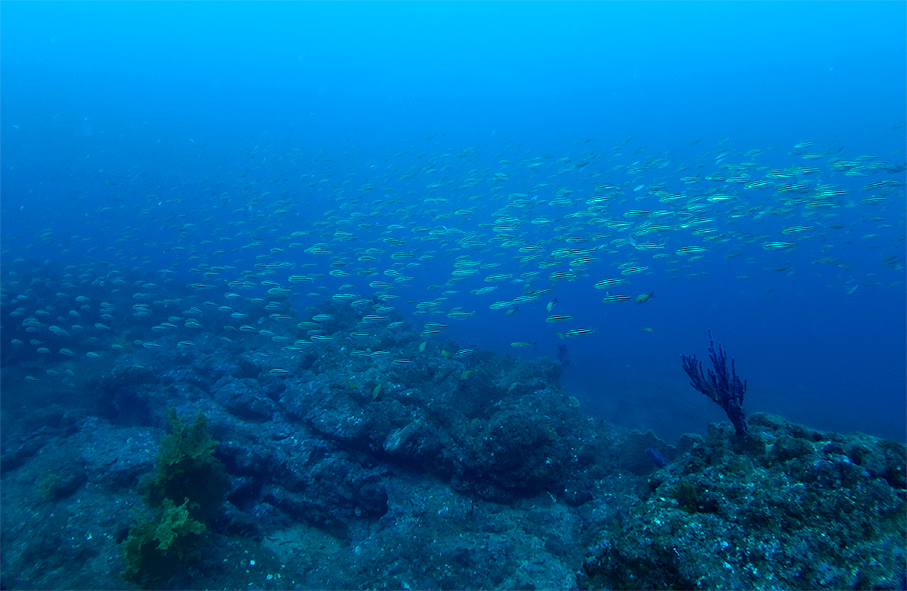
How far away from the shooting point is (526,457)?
22.6ft

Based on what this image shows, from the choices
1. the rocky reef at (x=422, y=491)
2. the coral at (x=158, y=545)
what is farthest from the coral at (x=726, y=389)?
the coral at (x=158, y=545)

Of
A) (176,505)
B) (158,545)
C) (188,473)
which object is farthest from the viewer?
(188,473)

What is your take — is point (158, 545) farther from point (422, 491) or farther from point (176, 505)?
point (422, 491)

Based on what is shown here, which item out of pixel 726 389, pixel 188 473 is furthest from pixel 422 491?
pixel 726 389

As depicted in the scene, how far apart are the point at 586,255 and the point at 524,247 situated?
3.18m

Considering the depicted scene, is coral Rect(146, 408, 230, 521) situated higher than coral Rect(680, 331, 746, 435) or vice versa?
coral Rect(680, 331, 746, 435)

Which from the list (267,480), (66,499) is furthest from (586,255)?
(66,499)

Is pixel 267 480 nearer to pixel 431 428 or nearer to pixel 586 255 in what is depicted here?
pixel 431 428

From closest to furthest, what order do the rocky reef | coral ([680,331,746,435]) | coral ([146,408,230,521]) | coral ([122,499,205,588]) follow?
1. the rocky reef
2. coral ([680,331,746,435])
3. coral ([122,499,205,588])
4. coral ([146,408,230,521])

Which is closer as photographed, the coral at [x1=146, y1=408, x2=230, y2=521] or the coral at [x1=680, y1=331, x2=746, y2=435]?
the coral at [x1=680, y1=331, x2=746, y2=435]

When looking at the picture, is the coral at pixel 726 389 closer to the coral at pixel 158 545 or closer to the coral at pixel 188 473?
the coral at pixel 158 545

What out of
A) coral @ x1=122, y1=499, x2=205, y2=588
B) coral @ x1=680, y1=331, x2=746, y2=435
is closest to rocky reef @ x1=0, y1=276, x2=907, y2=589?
coral @ x1=122, y1=499, x2=205, y2=588

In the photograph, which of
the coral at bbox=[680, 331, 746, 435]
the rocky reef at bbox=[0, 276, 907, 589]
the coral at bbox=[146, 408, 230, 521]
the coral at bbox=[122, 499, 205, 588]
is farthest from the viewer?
the coral at bbox=[146, 408, 230, 521]

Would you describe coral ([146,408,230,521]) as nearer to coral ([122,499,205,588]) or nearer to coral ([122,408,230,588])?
coral ([122,408,230,588])
